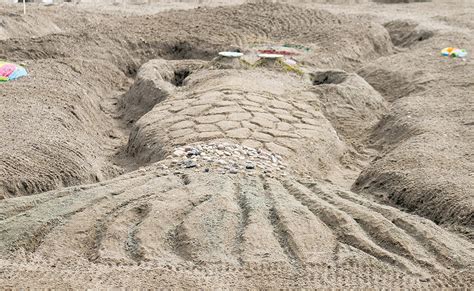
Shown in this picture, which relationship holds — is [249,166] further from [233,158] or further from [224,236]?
[224,236]

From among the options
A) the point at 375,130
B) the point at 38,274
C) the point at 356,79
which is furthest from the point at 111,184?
the point at 356,79

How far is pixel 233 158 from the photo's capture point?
18.8 ft

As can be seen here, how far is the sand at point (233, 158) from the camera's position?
433 cm

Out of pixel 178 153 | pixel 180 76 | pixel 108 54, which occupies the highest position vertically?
pixel 178 153

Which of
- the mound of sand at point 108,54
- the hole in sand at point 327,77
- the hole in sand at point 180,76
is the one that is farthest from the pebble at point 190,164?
the hole in sand at point 180,76

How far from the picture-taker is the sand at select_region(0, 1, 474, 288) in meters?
4.33

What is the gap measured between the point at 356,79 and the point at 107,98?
2.82 m

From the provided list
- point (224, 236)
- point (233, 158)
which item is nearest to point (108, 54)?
point (233, 158)

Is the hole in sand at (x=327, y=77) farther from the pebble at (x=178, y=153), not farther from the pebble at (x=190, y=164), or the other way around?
the pebble at (x=190, y=164)

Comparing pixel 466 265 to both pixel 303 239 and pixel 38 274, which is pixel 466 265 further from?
pixel 38 274

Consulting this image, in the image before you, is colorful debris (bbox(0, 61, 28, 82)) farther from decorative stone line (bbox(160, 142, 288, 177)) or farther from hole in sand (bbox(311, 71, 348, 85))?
hole in sand (bbox(311, 71, 348, 85))

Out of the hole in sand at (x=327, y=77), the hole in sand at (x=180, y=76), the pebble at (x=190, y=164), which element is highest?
the pebble at (x=190, y=164)

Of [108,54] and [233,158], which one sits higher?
[233,158]

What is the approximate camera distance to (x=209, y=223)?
182 inches
